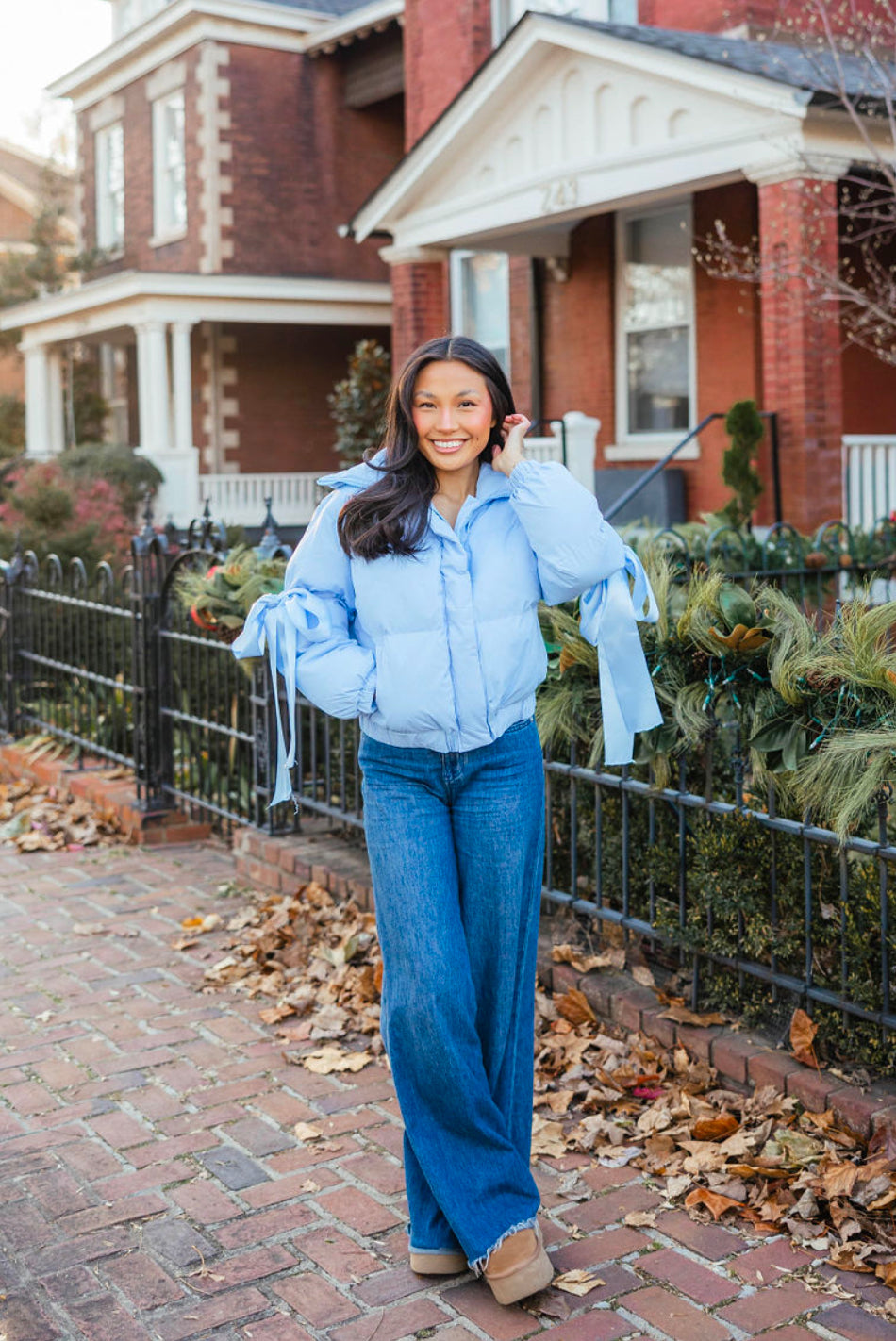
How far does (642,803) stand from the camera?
439cm

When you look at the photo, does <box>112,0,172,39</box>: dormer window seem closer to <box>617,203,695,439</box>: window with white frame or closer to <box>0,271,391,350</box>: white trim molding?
<box>0,271,391,350</box>: white trim molding

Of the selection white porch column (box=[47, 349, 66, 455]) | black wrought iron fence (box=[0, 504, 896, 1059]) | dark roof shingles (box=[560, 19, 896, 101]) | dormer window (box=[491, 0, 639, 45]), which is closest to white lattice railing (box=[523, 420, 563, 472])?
dark roof shingles (box=[560, 19, 896, 101])

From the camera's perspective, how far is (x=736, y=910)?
3.85 m

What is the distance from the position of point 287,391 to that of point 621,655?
20.9m

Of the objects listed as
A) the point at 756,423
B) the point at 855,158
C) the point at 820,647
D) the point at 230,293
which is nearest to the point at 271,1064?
the point at 820,647

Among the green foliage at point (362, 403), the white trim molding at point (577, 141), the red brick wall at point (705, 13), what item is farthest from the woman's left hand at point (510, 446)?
the green foliage at point (362, 403)

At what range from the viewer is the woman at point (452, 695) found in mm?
2898

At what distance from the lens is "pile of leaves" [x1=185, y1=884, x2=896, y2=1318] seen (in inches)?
127

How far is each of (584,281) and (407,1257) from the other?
13049 millimetres

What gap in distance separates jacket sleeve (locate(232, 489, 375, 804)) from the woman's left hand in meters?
0.34

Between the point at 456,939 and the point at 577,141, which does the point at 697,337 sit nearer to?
the point at 577,141

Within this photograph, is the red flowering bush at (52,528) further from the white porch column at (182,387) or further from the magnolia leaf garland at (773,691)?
the white porch column at (182,387)

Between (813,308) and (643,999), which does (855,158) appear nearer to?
(813,308)

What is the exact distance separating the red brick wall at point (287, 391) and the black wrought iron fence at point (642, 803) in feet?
48.4
